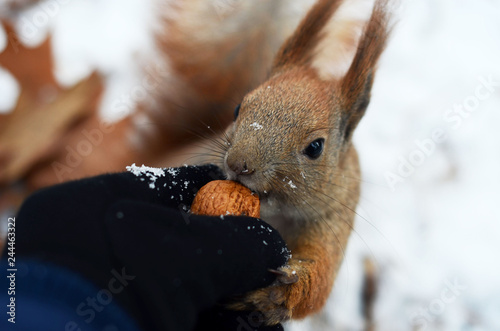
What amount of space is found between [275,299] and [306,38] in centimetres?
90

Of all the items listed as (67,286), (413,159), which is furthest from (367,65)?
(413,159)

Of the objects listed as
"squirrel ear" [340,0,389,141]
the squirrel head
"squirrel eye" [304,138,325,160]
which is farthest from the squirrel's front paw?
"squirrel ear" [340,0,389,141]

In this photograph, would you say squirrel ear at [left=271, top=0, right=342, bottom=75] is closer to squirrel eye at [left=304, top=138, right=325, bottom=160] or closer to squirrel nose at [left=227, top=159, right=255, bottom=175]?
squirrel eye at [left=304, top=138, right=325, bottom=160]

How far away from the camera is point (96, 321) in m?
0.80

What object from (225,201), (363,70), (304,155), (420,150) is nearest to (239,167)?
(225,201)

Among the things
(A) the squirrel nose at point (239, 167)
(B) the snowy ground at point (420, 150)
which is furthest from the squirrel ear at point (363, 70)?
(B) the snowy ground at point (420, 150)

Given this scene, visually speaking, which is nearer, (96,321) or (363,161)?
(96,321)

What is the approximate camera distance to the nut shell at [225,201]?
1070 millimetres

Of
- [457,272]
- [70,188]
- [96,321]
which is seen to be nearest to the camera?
[96,321]

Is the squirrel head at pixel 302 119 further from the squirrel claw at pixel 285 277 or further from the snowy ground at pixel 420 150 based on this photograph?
the snowy ground at pixel 420 150

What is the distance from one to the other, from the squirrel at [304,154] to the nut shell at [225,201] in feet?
0.11

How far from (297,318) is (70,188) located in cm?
79

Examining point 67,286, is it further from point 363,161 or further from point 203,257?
point 363,161

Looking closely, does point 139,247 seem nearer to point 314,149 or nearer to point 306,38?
point 314,149
